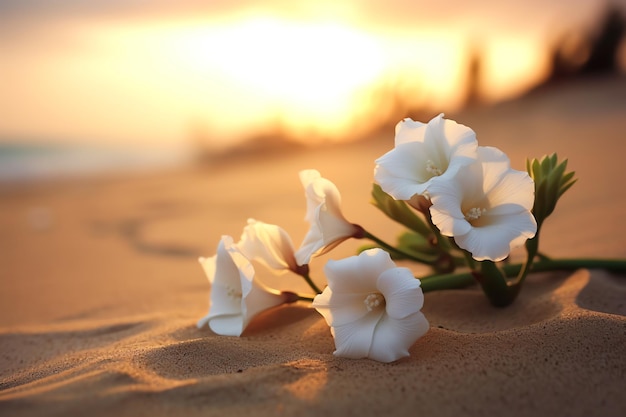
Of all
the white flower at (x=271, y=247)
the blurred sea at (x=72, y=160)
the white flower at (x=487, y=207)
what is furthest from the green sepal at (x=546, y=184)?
the blurred sea at (x=72, y=160)

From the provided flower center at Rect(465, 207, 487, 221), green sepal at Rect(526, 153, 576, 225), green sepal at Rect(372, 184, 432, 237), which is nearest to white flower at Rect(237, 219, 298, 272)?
green sepal at Rect(372, 184, 432, 237)

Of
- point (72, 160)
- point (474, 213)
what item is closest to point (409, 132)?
point (474, 213)

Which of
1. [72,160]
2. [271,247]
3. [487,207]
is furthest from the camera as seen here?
[72,160]

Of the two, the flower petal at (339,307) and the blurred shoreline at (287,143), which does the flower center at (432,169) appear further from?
the blurred shoreline at (287,143)

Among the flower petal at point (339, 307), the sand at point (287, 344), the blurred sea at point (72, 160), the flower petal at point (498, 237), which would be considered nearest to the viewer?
the sand at point (287, 344)

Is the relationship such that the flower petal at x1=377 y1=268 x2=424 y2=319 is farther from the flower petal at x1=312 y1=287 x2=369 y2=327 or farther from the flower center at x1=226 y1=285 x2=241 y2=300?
the flower center at x1=226 y1=285 x2=241 y2=300

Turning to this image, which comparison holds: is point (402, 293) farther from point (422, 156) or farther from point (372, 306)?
point (422, 156)

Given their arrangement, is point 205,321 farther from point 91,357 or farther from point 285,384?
point 285,384
